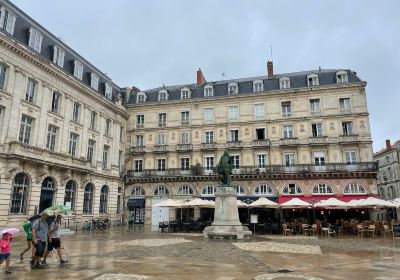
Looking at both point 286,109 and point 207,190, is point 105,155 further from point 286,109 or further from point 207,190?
point 286,109

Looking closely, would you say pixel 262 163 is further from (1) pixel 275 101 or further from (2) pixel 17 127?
(2) pixel 17 127

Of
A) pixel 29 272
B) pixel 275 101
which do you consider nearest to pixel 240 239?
pixel 29 272

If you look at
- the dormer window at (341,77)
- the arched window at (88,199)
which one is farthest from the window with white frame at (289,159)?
the arched window at (88,199)

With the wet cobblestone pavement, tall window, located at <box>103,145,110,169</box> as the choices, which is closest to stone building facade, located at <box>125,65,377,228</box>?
tall window, located at <box>103,145,110,169</box>

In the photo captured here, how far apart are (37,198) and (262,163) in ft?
67.1

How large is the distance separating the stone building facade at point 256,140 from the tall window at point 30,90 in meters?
13.8

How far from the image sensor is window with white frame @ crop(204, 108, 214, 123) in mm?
34906

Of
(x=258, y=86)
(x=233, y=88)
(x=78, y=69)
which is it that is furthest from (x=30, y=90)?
(x=258, y=86)

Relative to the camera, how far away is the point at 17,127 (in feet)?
71.9

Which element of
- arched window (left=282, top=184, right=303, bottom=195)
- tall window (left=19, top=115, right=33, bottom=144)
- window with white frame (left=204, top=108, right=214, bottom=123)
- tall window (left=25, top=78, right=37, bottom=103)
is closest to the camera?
tall window (left=19, top=115, right=33, bottom=144)

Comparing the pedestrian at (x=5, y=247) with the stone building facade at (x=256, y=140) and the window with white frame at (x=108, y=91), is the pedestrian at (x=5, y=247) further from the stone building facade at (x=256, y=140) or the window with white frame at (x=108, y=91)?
the window with white frame at (x=108, y=91)

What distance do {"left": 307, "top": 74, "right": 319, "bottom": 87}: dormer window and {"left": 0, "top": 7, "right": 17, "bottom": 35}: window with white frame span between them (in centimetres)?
2682

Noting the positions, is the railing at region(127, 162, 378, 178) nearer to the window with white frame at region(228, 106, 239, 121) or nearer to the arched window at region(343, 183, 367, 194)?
the arched window at region(343, 183, 367, 194)

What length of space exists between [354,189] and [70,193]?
25.5 meters
